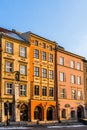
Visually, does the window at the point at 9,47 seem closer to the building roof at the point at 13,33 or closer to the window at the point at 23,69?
the building roof at the point at 13,33

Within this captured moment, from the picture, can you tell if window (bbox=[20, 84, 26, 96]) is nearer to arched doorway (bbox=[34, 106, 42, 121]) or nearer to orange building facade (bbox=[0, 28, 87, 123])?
orange building facade (bbox=[0, 28, 87, 123])

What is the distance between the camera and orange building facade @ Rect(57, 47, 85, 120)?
68312 mm

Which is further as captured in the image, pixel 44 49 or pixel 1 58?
pixel 44 49

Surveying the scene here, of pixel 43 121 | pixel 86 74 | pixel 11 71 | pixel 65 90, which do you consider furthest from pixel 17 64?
pixel 86 74

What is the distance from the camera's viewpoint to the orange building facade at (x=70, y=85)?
68312 mm

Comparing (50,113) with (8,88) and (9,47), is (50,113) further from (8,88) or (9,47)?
(9,47)

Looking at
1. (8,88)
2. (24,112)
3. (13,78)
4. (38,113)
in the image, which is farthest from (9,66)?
(38,113)

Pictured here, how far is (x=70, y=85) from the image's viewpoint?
7200 cm

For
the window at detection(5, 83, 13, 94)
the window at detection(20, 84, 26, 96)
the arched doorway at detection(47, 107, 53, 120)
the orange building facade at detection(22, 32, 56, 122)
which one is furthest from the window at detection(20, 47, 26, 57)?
the arched doorway at detection(47, 107, 53, 120)

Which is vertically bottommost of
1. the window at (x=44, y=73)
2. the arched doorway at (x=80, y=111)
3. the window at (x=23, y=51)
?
the arched doorway at (x=80, y=111)

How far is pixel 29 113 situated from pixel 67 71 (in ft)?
56.7

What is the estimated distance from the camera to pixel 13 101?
55.2 metres

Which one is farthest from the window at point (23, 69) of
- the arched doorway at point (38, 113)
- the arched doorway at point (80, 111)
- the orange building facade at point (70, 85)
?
the arched doorway at point (80, 111)

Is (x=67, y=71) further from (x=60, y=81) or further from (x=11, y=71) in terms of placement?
(x=11, y=71)
